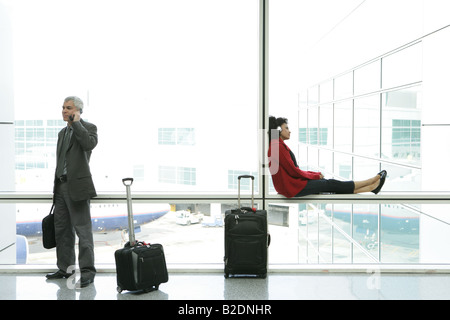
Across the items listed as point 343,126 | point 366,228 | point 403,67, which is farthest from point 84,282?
point 343,126

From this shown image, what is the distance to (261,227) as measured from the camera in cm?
406

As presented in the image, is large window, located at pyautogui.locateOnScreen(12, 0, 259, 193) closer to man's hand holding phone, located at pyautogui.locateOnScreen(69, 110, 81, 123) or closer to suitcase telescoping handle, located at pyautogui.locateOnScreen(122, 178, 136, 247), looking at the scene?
man's hand holding phone, located at pyautogui.locateOnScreen(69, 110, 81, 123)

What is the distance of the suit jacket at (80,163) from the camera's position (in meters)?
3.82

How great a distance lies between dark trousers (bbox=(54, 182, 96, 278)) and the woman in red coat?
168 centimetres

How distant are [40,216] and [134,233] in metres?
1.19

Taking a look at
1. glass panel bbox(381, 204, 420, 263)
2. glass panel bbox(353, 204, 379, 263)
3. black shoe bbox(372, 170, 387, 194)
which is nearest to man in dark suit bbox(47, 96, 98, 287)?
black shoe bbox(372, 170, 387, 194)

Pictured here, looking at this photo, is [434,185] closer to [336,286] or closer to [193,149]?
[336,286]

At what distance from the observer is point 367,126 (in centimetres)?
775

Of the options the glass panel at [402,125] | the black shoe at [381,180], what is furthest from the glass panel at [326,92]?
the black shoe at [381,180]

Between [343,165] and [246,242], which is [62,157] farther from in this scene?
[343,165]

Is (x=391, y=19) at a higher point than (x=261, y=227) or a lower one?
higher

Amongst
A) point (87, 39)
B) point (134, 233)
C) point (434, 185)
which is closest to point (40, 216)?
point (134, 233)

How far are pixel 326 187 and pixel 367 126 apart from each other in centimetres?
380
